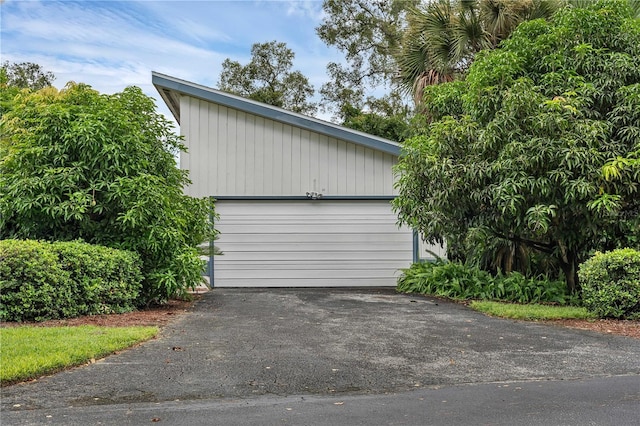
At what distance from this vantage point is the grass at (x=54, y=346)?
13.4 feet

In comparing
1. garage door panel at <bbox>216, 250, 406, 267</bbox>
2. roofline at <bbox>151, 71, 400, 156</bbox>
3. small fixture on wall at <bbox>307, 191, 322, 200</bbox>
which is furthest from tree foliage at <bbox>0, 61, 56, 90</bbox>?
small fixture on wall at <bbox>307, 191, 322, 200</bbox>

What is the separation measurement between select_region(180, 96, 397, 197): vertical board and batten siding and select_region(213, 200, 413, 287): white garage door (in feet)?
1.22

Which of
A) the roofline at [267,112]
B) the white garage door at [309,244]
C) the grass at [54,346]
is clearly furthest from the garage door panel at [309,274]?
→ the grass at [54,346]

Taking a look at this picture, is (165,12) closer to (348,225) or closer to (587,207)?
(348,225)

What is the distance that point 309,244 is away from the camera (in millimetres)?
11992

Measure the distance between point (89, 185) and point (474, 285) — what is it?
24.5 feet

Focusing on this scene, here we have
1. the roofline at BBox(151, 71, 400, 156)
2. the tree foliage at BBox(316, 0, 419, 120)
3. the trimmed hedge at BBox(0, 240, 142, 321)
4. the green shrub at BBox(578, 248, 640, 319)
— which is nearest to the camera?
the trimmed hedge at BBox(0, 240, 142, 321)

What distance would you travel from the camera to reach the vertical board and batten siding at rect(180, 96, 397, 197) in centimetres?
1182

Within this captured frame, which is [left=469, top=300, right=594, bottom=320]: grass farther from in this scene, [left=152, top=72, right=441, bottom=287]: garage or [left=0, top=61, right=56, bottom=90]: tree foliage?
[left=0, top=61, right=56, bottom=90]: tree foliage

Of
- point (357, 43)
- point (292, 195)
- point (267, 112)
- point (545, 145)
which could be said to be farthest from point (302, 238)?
point (357, 43)

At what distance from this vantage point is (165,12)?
9.16m

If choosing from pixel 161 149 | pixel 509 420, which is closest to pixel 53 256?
pixel 161 149

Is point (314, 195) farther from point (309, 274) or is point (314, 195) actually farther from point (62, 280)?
point (62, 280)

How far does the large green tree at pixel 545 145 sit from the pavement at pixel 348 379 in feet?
6.72
